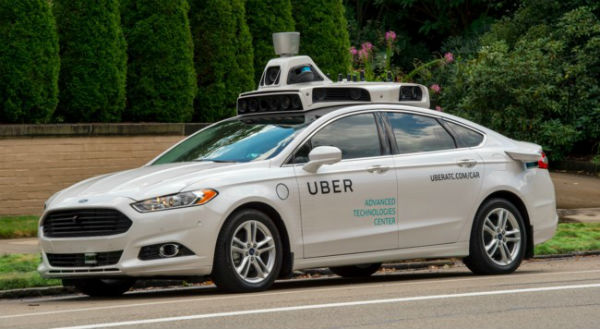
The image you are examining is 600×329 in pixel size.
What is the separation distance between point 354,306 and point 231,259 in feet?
4.35

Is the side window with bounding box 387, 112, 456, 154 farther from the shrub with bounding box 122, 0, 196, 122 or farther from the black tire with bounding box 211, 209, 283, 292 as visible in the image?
the shrub with bounding box 122, 0, 196, 122

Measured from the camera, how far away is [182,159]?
1031 centimetres

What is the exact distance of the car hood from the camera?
9117 millimetres

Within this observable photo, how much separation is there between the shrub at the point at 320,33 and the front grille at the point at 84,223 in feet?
36.0

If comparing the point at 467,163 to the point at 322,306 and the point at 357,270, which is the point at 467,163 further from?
the point at 322,306

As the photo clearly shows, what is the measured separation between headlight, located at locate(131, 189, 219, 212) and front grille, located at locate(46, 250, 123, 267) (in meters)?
0.39

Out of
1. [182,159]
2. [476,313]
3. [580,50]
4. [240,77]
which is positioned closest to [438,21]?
[580,50]

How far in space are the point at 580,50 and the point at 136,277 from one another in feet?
52.0

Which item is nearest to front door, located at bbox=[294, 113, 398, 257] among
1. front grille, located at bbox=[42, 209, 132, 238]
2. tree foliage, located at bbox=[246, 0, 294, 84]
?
front grille, located at bbox=[42, 209, 132, 238]

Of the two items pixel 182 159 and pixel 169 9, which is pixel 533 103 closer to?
pixel 169 9

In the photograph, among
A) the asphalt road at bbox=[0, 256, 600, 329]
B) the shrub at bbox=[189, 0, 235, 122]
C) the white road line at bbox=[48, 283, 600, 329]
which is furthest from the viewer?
the shrub at bbox=[189, 0, 235, 122]

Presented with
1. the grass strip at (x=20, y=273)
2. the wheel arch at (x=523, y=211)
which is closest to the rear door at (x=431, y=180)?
the wheel arch at (x=523, y=211)

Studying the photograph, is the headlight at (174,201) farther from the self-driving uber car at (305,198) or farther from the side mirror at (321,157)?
the side mirror at (321,157)

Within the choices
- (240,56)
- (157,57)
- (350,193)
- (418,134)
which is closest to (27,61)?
(157,57)
